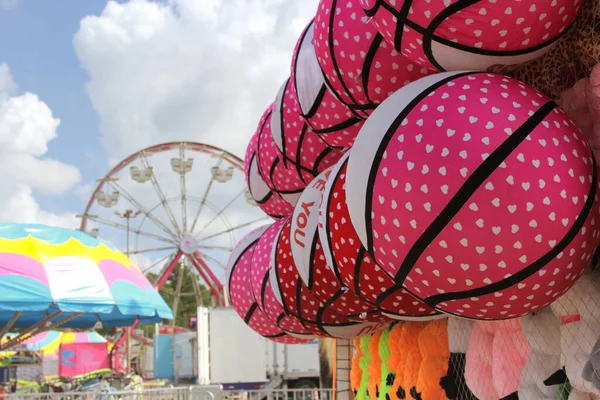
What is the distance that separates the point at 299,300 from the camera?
2.83 metres

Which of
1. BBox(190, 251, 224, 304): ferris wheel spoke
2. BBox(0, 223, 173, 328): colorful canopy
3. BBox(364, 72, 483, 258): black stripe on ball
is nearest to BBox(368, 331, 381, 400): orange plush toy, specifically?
BBox(364, 72, 483, 258): black stripe on ball

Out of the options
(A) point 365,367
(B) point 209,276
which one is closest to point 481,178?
(A) point 365,367

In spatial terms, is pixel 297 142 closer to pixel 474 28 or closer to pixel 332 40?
pixel 332 40

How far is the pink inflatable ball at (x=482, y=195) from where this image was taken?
1.51 m

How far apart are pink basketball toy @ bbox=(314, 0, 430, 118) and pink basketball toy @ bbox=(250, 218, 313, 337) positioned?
3.43 feet

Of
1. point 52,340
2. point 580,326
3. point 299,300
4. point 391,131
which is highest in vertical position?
point 391,131

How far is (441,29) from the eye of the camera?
1.73 m

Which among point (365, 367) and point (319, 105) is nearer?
point (319, 105)

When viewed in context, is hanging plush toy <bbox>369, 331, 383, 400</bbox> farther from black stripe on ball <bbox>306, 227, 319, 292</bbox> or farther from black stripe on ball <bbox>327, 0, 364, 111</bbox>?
black stripe on ball <bbox>327, 0, 364, 111</bbox>

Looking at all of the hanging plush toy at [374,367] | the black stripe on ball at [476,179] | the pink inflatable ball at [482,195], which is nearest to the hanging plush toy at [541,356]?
the pink inflatable ball at [482,195]

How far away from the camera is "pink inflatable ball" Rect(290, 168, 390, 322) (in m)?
2.52

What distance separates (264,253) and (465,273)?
1829 millimetres

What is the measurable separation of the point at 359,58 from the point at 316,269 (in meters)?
0.80

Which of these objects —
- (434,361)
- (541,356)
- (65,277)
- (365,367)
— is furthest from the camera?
(65,277)
